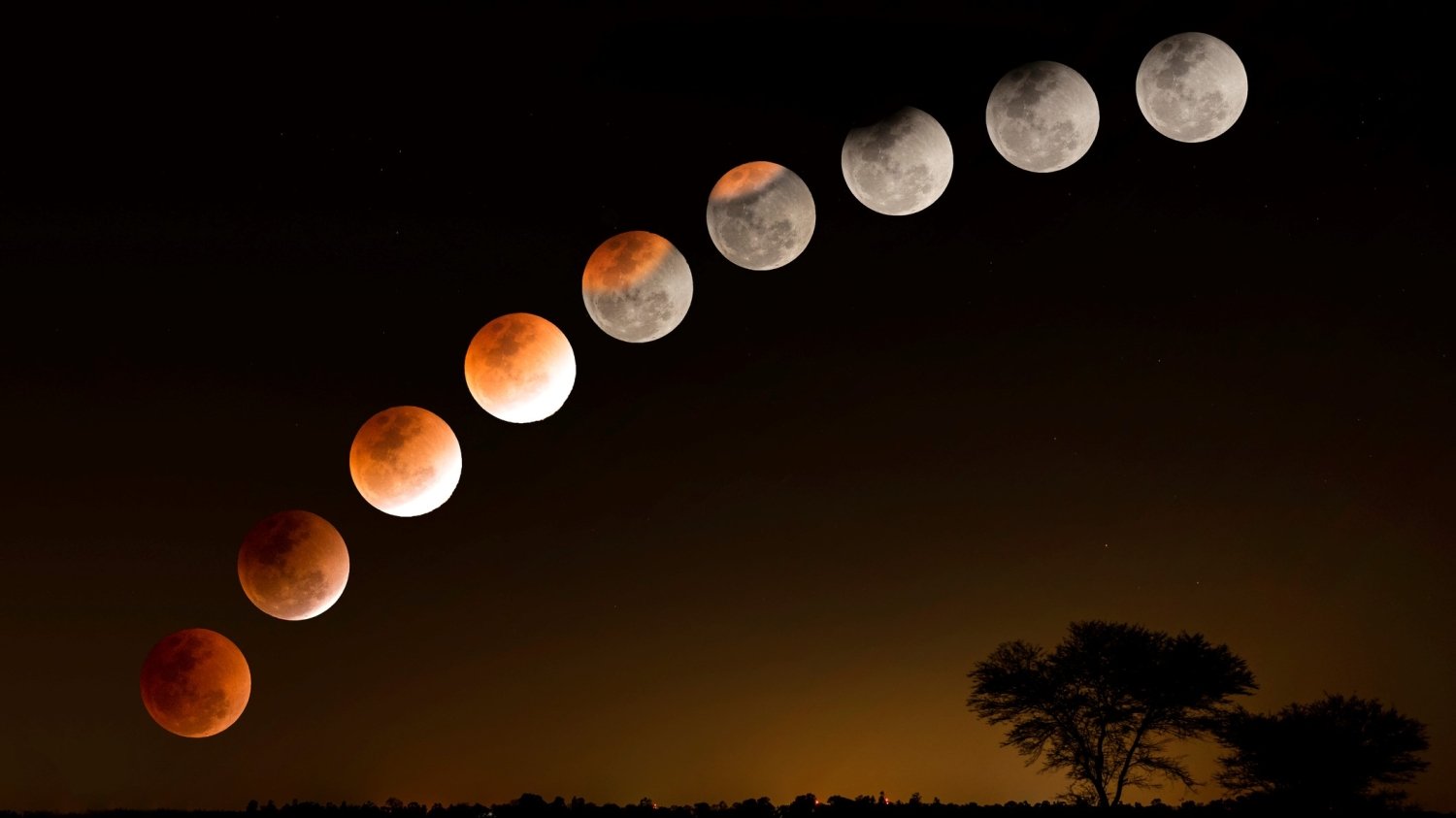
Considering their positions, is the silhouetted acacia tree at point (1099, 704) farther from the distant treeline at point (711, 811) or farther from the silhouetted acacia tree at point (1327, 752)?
the distant treeline at point (711, 811)

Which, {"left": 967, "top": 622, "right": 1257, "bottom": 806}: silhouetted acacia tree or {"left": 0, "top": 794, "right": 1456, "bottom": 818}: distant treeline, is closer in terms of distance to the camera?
{"left": 0, "top": 794, "right": 1456, "bottom": 818}: distant treeline

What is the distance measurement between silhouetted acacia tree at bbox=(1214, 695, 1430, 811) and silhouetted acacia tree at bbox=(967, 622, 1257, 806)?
1.65 ft

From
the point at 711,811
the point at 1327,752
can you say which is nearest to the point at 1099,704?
the point at 1327,752

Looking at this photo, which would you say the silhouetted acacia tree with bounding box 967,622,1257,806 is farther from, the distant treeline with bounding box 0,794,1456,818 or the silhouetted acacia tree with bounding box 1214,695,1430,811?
the distant treeline with bounding box 0,794,1456,818

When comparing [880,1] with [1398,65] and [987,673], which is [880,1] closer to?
[1398,65]

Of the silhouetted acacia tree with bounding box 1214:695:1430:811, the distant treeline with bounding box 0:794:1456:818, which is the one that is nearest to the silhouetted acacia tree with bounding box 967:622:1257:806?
the silhouetted acacia tree with bounding box 1214:695:1430:811

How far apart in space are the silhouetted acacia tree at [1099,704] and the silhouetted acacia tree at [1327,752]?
1.65 ft

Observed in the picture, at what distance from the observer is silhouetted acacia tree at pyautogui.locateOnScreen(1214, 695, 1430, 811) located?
1314 centimetres

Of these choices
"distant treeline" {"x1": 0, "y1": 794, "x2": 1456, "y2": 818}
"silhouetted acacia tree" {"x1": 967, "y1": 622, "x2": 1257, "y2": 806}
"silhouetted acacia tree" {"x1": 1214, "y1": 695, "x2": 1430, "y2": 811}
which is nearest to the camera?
"distant treeline" {"x1": 0, "y1": 794, "x2": 1456, "y2": 818}

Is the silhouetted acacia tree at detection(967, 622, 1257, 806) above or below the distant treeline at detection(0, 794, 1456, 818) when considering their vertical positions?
above

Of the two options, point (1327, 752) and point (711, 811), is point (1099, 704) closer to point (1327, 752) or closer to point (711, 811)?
point (1327, 752)

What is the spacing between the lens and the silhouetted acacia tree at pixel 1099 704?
14914 millimetres

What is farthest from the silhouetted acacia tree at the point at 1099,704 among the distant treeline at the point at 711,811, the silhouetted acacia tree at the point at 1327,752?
the distant treeline at the point at 711,811

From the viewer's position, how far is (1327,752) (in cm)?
1385
